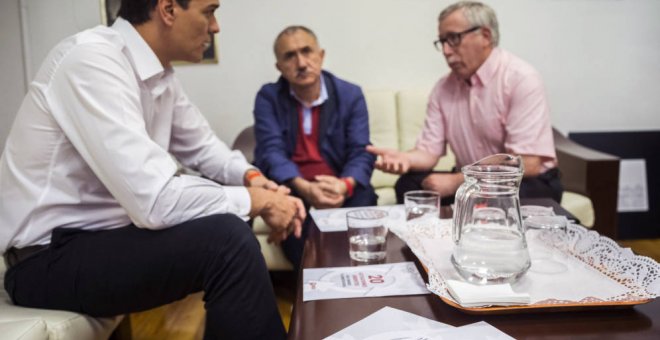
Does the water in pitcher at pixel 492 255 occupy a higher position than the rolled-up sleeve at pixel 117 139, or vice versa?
the rolled-up sleeve at pixel 117 139

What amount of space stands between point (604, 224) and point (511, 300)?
1.28 metres

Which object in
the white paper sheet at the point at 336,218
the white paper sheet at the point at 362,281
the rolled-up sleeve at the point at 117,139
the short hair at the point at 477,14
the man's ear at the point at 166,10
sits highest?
the short hair at the point at 477,14

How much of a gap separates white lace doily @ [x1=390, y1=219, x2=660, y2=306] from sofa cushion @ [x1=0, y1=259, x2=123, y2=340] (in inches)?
21.9

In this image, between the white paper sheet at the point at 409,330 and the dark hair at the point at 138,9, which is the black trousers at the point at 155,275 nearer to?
the white paper sheet at the point at 409,330

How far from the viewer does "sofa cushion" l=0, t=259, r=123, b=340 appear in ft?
2.42

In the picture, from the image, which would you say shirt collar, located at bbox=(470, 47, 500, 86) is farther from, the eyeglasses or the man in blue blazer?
the man in blue blazer

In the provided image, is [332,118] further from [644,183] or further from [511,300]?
[644,183]

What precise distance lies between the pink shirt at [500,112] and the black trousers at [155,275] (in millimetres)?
945

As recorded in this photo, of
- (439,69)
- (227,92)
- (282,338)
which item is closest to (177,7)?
(282,338)

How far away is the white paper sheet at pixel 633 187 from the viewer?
205cm

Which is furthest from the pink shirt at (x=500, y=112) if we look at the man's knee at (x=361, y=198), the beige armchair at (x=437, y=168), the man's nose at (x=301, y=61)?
the man's nose at (x=301, y=61)

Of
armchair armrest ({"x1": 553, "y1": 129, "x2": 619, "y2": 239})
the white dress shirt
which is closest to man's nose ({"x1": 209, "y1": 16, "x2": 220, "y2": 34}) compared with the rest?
the white dress shirt

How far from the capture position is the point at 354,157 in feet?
5.55

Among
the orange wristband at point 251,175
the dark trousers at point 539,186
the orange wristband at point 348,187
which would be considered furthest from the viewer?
the orange wristband at point 348,187
